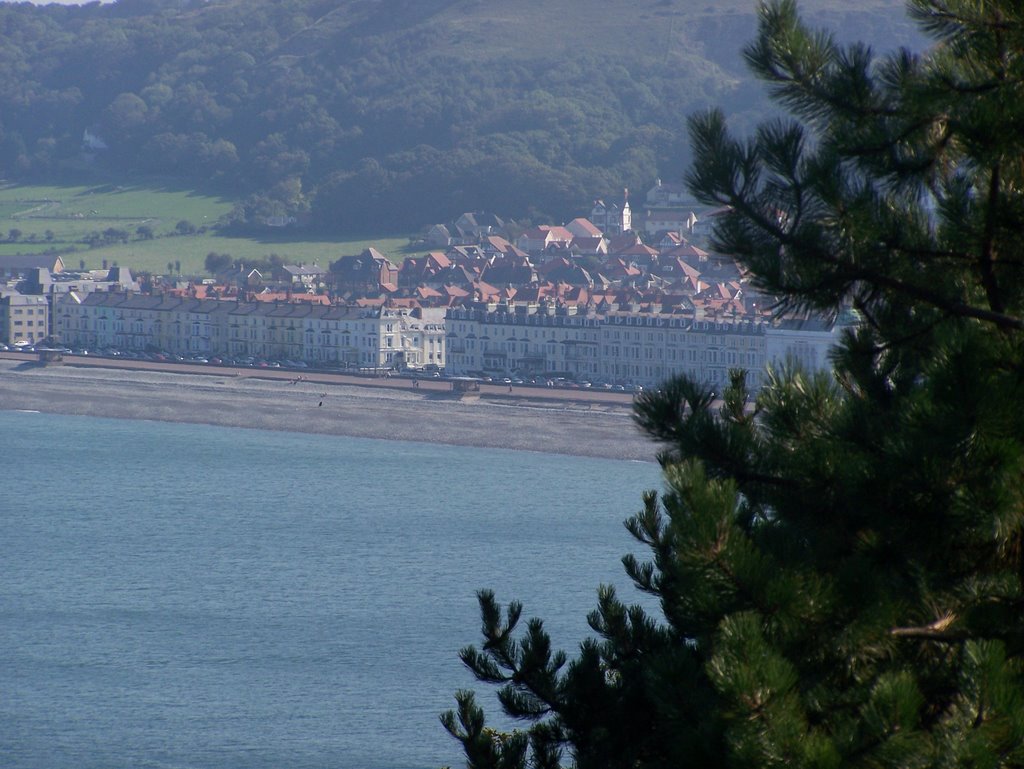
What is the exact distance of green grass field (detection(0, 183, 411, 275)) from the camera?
1244 inches

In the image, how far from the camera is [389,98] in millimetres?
42062

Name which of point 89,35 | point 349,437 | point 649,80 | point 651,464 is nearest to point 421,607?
point 651,464

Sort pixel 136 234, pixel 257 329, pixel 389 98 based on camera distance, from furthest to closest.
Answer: pixel 389 98, pixel 136 234, pixel 257 329

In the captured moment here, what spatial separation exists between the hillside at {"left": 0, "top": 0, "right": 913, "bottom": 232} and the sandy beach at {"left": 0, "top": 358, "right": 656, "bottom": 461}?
13851 millimetres

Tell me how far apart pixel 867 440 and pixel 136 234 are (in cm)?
3257

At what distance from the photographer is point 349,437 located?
1608 cm

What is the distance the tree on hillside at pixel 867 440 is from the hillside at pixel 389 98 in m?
30.2

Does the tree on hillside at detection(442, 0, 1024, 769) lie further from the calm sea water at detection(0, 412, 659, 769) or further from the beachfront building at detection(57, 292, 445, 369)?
the beachfront building at detection(57, 292, 445, 369)

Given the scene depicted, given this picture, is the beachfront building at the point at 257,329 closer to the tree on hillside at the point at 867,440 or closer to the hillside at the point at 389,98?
the hillside at the point at 389,98

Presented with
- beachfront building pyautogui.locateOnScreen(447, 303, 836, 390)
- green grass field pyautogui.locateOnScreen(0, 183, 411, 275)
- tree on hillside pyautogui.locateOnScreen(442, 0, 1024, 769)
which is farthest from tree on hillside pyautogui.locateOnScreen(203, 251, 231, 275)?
tree on hillside pyautogui.locateOnScreen(442, 0, 1024, 769)

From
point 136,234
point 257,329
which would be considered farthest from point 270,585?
point 136,234

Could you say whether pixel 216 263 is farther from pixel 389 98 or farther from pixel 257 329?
pixel 389 98

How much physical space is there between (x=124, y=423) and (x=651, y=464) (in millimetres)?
6550

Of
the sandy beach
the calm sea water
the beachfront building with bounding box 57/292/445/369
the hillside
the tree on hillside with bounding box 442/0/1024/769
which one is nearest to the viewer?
the tree on hillside with bounding box 442/0/1024/769
